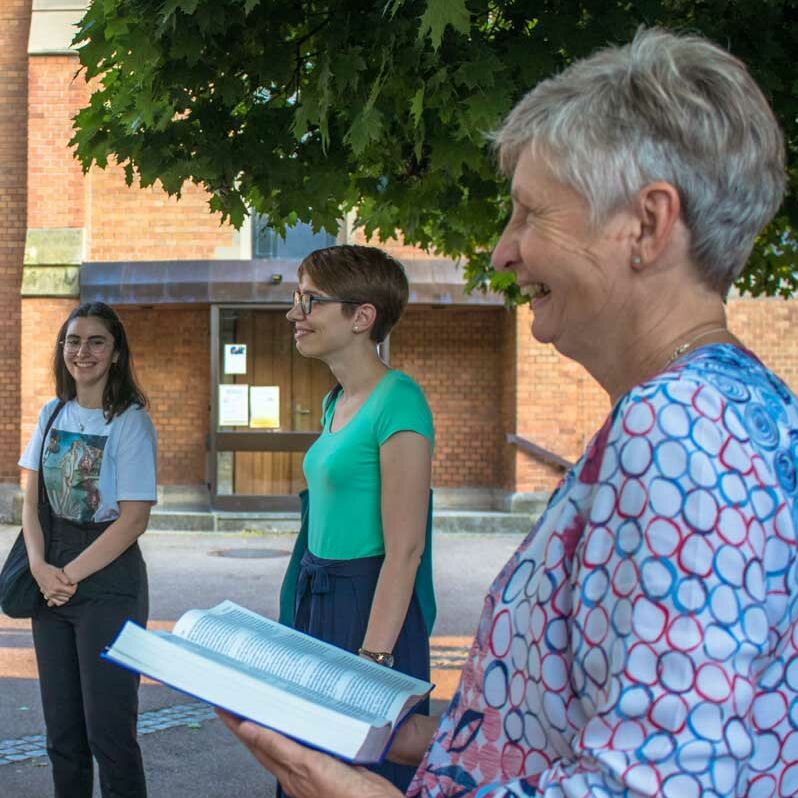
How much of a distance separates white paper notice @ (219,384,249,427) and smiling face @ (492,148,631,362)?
15319 mm

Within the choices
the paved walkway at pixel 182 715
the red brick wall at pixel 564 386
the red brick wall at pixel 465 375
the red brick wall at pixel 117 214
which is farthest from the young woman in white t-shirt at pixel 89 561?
the red brick wall at pixel 465 375

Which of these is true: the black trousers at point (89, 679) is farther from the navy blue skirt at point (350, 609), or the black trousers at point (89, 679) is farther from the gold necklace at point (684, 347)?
the gold necklace at point (684, 347)

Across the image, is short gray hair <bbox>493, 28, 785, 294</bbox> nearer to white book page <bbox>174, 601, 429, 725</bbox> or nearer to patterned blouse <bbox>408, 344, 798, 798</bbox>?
patterned blouse <bbox>408, 344, 798, 798</bbox>

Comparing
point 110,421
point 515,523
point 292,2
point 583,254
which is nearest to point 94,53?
point 292,2

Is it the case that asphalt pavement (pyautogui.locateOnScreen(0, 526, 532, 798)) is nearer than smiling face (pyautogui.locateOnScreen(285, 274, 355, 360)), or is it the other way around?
smiling face (pyautogui.locateOnScreen(285, 274, 355, 360))

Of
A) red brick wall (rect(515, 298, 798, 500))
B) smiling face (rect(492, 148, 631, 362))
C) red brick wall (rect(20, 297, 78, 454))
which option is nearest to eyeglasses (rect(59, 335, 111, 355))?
smiling face (rect(492, 148, 631, 362))

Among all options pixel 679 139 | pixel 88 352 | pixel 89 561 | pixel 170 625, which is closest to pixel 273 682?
pixel 679 139

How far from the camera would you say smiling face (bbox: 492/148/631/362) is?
1.30m

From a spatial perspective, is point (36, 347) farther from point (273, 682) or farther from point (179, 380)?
point (273, 682)

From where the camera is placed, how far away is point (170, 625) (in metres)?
9.10

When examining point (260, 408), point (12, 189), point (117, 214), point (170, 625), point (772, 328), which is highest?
point (12, 189)

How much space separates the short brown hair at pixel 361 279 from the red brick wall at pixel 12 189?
14.6 meters

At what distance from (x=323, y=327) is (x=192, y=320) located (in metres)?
14.2

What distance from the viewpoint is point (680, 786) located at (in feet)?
3.50
